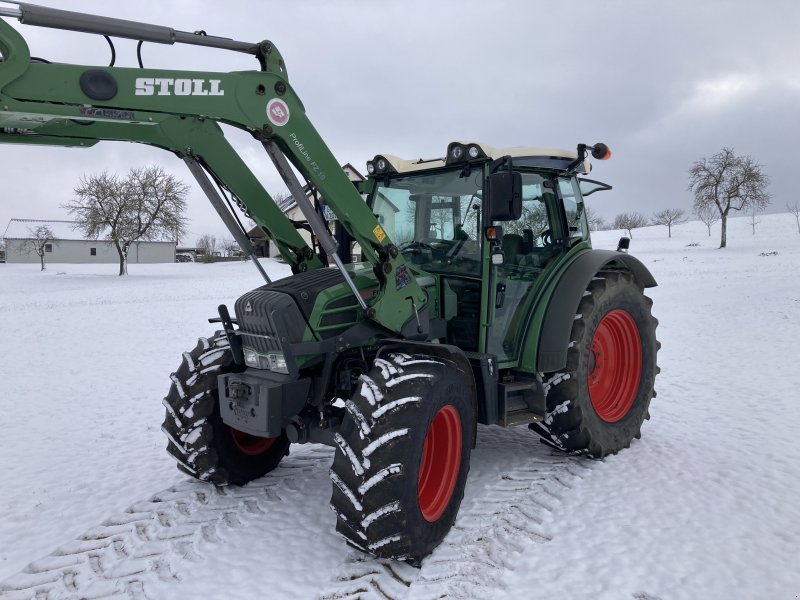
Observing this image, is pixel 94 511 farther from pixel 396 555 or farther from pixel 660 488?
pixel 660 488

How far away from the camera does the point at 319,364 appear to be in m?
3.79

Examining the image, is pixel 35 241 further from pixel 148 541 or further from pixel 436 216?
pixel 148 541

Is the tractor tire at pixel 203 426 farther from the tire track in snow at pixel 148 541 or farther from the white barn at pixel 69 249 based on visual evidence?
the white barn at pixel 69 249

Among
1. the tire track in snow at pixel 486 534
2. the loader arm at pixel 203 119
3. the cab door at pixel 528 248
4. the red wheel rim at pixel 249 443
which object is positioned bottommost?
the tire track in snow at pixel 486 534

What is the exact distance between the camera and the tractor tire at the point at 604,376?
4.32m

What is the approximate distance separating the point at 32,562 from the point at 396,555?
203 centimetres

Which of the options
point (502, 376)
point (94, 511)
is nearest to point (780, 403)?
point (502, 376)

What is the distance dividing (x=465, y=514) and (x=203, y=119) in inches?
113

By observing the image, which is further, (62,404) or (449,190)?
(62,404)

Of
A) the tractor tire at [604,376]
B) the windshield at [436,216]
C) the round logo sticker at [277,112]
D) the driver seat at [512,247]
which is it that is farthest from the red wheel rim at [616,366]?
the round logo sticker at [277,112]

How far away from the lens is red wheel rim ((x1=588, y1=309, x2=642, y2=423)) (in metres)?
5.01

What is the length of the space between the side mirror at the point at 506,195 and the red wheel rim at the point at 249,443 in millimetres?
2359

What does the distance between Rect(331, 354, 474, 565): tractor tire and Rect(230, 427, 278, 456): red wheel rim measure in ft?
4.56

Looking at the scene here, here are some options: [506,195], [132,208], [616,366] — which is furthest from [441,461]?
[132,208]
